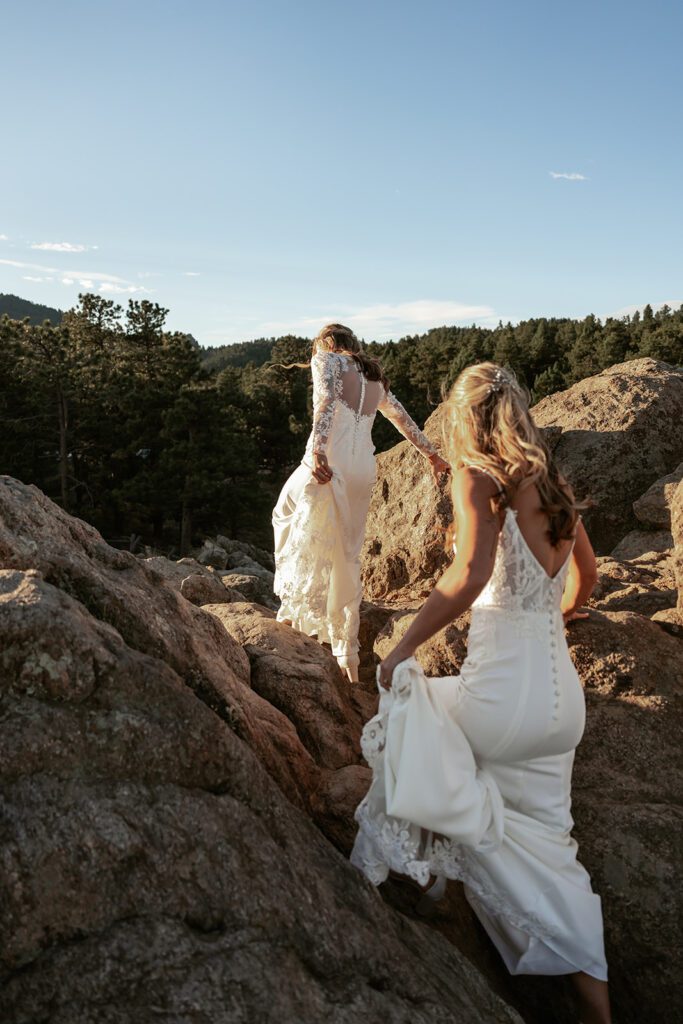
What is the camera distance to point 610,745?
15.5ft

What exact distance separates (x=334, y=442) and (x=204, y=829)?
4650mm

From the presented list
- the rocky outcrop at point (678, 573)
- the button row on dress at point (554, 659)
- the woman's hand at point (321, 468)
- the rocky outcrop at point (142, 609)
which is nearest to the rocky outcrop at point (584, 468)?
the woman's hand at point (321, 468)

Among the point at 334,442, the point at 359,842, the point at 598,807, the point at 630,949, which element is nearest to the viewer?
the point at 359,842

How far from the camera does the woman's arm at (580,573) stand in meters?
4.14

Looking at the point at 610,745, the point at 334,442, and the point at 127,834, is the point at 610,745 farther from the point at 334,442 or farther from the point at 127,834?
the point at 334,442

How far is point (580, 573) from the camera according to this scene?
171 inches

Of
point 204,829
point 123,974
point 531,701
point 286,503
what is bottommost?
point 123,974

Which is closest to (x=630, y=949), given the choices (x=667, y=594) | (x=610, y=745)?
(x=610, y=745)

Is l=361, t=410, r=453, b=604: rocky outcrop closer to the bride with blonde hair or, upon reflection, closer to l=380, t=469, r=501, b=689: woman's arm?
the bride with blonde hair

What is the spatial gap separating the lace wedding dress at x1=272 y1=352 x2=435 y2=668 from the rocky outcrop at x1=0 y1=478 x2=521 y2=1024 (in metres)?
3.38

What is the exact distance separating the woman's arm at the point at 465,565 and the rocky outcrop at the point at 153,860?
84cm

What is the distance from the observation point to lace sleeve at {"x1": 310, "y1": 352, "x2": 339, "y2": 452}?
6977 millimetres

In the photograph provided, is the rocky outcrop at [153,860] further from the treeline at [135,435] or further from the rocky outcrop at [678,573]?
the treeline at [135,435]

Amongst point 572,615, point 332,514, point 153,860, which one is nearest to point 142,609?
point 153,860
